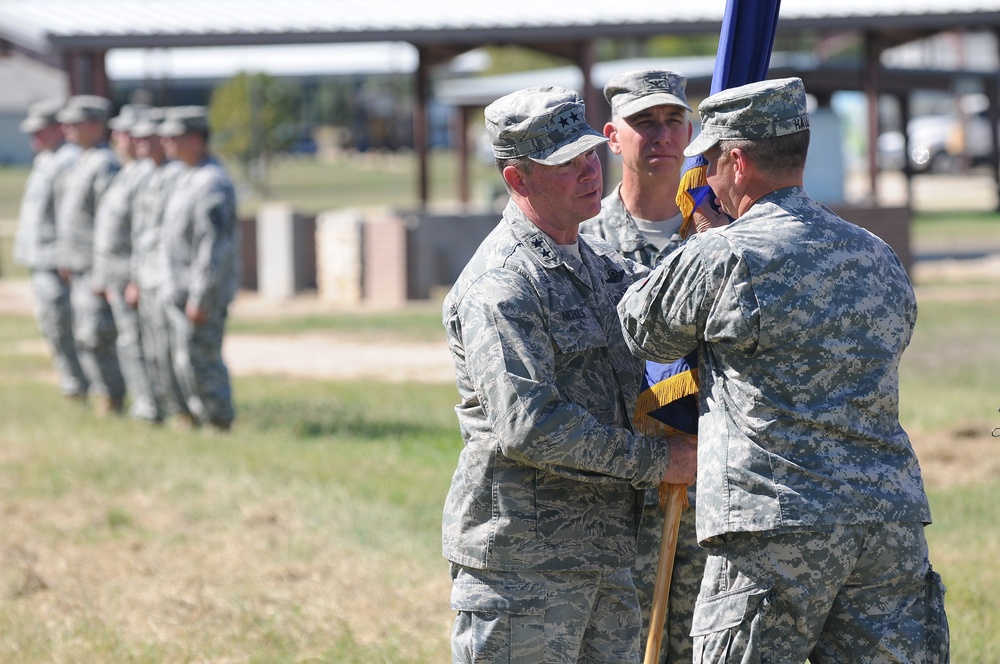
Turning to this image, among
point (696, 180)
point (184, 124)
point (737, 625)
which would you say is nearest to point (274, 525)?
point (184, 124)

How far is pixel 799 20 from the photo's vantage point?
20.0 metres

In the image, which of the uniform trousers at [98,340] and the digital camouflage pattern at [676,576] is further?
the uniform trousers at [98,340]

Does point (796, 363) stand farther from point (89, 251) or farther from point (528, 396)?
point (89, 251)

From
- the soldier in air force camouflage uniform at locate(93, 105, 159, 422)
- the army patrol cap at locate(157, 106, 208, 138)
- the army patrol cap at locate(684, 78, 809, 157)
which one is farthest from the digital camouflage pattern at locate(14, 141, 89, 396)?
the army patrol cap at locate(684, 78, 809, 157)

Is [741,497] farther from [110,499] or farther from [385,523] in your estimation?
[110,499]

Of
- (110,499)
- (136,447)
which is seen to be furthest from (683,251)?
(136,447)

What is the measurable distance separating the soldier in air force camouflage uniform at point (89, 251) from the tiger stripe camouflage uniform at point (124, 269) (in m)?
0.49

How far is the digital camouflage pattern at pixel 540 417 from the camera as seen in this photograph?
3.42m

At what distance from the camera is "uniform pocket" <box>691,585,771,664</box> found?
10.7 feet

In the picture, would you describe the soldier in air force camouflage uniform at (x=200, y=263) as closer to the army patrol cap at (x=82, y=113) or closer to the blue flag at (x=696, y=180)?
the army patrol cap at (x=82, y=113)

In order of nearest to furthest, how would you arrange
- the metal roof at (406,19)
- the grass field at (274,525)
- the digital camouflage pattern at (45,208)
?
the grass field at (274,525) < the digital camouflage pattern at (45,208) < the metal roof at (406,19)

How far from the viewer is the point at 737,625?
3.27 meters

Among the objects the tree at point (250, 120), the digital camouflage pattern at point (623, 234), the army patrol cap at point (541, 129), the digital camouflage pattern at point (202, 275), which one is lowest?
the tree at point (250, 120)

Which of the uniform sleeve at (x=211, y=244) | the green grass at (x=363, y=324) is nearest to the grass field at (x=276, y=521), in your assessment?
the uniform sleeve at (x=211, y=244)
